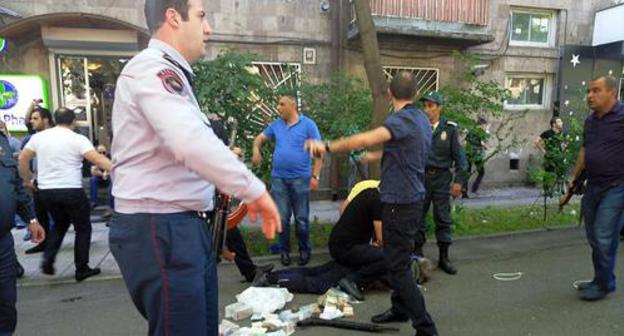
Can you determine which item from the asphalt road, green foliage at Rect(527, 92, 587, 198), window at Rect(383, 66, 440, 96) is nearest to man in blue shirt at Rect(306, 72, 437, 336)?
the asphalt road

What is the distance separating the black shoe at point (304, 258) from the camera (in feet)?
17.2

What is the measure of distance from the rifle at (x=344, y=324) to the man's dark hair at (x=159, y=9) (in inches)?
109

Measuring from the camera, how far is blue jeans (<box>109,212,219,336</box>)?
1476mm

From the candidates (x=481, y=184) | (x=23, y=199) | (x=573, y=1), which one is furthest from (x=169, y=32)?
(x=573, y=1)

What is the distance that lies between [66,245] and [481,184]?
370 inches

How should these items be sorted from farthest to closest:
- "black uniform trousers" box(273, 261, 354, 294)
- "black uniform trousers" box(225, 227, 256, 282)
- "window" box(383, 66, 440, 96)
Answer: "window" box(383, 66, 440, 96), "black uniform trousers" box(225, 227, 256, 282), "black uniform trousers" box(273, 261, 354, 294)

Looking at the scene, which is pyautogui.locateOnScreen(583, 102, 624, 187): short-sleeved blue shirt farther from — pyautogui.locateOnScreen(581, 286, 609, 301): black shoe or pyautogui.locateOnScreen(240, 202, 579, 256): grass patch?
pyautogui.locateOnScreen(240, 202, 579, 256): grass patch

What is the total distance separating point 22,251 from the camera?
5.86 meters

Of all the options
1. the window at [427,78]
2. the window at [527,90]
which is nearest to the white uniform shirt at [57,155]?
the window at [427,78]

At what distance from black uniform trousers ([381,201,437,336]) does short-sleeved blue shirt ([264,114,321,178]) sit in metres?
2.01

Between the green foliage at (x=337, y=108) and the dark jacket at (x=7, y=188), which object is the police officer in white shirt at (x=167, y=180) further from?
the green foliage at (x=337, y=108)

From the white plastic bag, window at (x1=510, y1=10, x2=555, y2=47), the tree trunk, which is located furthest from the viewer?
window at (x1=510, y1=10, x2=555, y2=47)

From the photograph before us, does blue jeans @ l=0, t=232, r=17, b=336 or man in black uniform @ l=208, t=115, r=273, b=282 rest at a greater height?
blue jeans @ l=0, t=232, r=17, b=336

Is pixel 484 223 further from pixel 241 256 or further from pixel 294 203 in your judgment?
pixel 241 256
